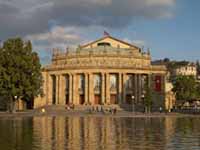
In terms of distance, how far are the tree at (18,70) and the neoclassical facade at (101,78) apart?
102ft

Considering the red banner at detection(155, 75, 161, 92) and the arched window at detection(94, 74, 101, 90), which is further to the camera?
the red banner at detection(155, 75, 161, 92)

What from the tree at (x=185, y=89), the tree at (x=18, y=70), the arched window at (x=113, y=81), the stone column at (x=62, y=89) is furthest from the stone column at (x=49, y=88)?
the tree at (x=18, y=70)

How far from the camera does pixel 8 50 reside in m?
92.2

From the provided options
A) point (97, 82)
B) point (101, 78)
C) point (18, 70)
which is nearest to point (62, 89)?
point (97, 82)

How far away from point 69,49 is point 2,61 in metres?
44.4

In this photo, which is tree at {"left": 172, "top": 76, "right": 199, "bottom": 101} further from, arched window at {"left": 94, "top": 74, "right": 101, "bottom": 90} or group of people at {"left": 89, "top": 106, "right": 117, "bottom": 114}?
group of people at {"left": 89, "top": 106, "right": 117, "bottom": 114}

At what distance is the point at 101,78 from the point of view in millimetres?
126500

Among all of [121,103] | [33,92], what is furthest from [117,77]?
[33,92]

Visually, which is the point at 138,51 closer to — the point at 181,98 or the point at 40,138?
the point at 181,98

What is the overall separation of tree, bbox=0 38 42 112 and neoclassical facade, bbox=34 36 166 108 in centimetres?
3119

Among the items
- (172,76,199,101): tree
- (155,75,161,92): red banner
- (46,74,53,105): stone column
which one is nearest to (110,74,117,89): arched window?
(155,75,161,92): red banner

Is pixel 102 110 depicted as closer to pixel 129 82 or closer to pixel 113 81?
pixel 113 81

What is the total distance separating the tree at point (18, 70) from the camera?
89.6 metres

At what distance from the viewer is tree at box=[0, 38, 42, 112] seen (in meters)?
89.6
